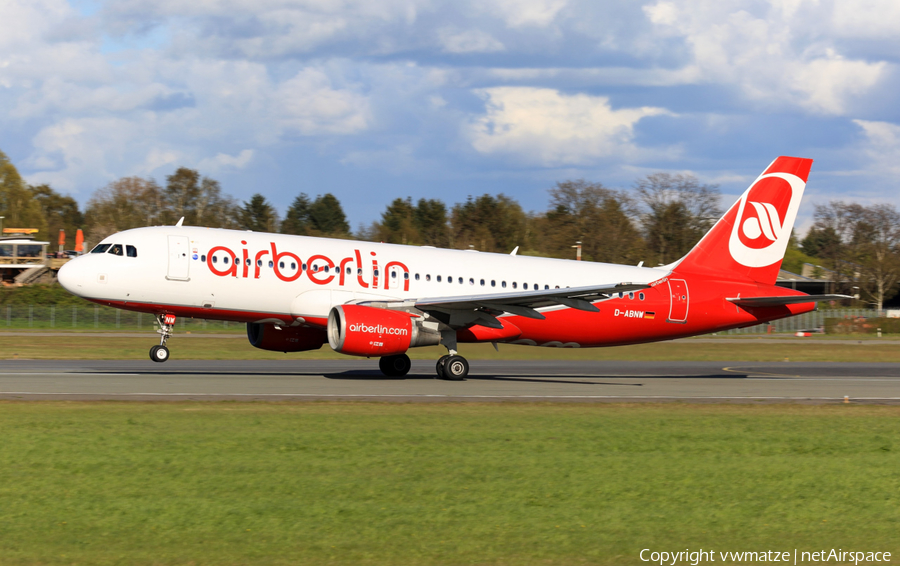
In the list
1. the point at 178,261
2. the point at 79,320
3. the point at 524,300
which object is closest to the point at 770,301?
the point at 524,300

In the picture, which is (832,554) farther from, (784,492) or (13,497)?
(13,497)

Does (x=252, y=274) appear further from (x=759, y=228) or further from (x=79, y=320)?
(x=79, y=320)

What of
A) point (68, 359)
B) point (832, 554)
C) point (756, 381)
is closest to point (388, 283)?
point (756, 381)

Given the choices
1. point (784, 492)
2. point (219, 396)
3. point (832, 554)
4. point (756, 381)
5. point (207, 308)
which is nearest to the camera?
point (832, 554)

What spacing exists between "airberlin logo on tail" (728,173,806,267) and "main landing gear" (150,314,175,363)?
1893 centimetres

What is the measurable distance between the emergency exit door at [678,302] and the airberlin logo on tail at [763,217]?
2694 millimetres

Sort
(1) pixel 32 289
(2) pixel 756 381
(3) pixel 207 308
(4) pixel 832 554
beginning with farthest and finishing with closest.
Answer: (1) pixel 32 289 < (2) pixel 756 381 < (3) pixel 207 308 < (4) pixel 832 554

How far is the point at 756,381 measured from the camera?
90.1 ft

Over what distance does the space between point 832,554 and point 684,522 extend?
59.1 inches

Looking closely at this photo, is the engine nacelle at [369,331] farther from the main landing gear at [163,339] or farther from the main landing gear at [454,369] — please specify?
the main landing gear at [163,339]

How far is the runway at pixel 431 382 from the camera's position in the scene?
20109mm

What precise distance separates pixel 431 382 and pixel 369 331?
2.68 metres

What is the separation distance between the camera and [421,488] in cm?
1029

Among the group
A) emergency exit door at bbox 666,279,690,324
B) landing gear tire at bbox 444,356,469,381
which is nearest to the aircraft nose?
landing gear tire at bbox 444,356,469,381
